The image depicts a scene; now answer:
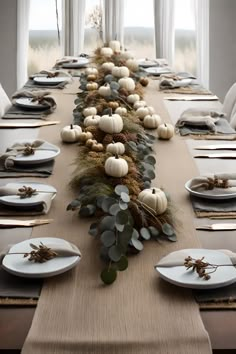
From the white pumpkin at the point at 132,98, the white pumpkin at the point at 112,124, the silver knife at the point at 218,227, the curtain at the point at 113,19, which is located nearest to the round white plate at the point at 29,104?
the white pumpkin at the point at 132,98

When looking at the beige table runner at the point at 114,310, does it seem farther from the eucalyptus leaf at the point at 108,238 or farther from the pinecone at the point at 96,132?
the pinecone at the point at 96,132

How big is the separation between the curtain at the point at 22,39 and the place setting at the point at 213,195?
12.4 ft

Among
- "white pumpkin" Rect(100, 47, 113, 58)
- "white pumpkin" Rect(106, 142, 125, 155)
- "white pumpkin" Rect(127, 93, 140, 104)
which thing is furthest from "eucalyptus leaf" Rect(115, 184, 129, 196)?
"white pumpkin" Rect(100, 47, 113, 58)

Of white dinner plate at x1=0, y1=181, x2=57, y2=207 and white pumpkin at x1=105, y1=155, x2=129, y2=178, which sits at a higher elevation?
white pumpkin at x1=105, y1=155, x2=129, y2=178

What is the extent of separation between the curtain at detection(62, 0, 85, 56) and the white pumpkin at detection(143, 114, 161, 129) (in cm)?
286

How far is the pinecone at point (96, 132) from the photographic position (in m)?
2.31

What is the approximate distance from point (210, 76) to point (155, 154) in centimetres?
338

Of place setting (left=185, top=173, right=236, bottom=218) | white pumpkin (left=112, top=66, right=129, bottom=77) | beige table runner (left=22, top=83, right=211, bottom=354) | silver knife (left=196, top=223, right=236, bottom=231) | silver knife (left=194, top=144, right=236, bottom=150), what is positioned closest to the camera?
beige table runner (left=22, top=83, right=211, bottom=354)

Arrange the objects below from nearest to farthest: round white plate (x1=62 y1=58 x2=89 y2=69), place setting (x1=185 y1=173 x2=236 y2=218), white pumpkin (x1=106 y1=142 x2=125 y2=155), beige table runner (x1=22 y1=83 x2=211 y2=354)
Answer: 1. beige table runner (x1=22 y1=83 x2=211 y2=354)
2. place setting (x1=185 y1=173 x2=236 y2=218)
3. white pumpkin (x1=106 y1=142 x2=125 y2=155)
4. round white plate (x1=62 y1=58 x2=89 y2=69)

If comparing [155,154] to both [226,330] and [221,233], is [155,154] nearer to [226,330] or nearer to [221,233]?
[221,233]

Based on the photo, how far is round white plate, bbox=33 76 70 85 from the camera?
12.0 ft

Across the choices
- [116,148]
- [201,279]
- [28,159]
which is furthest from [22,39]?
[201,279]

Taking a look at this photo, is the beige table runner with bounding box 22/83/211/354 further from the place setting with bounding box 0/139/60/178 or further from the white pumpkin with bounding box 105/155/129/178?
the place setting with bounding box 0/139/60/178

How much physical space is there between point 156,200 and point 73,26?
Result: 3.95m
